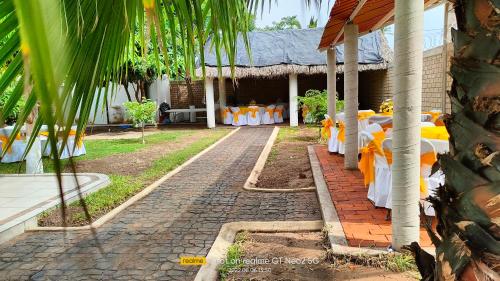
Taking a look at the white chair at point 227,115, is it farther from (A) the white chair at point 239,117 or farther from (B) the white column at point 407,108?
(B) the white column at point 407,108

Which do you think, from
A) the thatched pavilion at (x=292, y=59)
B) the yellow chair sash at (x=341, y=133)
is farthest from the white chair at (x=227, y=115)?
the yellow chair sash at (x=341, y=133)

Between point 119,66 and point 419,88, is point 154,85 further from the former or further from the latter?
point 119,66

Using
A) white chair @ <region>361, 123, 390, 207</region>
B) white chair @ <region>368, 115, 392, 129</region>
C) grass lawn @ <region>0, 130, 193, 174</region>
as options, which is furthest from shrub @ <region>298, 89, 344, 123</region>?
white chair @ <region>361, 123, 390, 207</region>

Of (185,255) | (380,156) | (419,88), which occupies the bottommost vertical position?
(185,255)

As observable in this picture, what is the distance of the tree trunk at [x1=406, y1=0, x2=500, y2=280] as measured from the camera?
1.11 m

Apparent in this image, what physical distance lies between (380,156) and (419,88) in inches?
61.7

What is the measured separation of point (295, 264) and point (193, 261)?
985 millimetres

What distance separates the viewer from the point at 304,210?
5180 mm

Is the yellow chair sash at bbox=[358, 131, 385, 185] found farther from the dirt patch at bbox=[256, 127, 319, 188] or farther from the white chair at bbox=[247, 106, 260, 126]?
the white chair at bbox=[247, 106, 260, 126]

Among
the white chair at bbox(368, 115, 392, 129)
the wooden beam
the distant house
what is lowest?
the white chair at bbox(368, 115, 392, 129)

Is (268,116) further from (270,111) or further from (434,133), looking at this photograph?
(434,133)

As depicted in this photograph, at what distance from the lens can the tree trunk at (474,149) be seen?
1.11 meters

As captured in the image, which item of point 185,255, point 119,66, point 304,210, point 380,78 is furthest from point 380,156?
point 380,78

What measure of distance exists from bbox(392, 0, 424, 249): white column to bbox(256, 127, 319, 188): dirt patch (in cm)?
299
